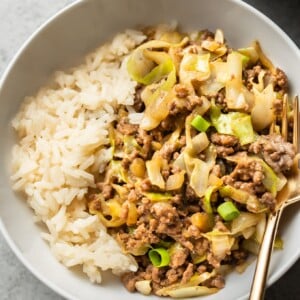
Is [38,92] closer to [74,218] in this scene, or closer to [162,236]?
[74,218]

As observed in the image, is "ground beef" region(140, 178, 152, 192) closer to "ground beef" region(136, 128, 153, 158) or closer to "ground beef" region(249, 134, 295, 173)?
"ground beef" region(136, 128, 153, 158)

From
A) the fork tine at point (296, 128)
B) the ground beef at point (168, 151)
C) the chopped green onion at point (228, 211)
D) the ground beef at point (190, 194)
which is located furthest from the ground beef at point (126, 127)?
the fork tine at point (296, 128)

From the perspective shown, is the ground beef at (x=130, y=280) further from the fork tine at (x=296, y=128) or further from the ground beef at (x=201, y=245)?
the fork tine at (x=296, y=128)

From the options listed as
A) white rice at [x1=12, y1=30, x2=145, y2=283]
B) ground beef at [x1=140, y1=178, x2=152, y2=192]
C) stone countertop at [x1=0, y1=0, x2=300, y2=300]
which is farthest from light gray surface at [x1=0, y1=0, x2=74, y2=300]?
ground beef at [x1=140, y1=178, x2=152, y2=192]

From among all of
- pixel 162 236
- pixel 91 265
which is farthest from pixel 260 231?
pixel 91 265

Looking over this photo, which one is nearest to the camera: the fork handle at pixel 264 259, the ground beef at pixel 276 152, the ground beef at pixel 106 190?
the fork handle at pixel 264 259

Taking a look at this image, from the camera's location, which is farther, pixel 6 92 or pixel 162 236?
pixel 6 92
